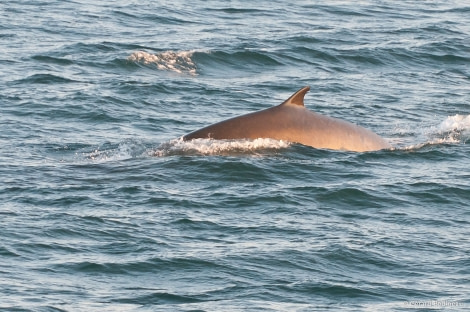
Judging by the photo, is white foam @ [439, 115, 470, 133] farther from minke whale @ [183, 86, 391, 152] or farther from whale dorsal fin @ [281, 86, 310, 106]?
whale dorsal fin @ [281, 86, 310, 106]

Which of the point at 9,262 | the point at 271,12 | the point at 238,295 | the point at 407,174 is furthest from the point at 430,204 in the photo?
the point at 271,12

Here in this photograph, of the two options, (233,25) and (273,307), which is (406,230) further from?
(233,25)

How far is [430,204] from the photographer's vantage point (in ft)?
56.9

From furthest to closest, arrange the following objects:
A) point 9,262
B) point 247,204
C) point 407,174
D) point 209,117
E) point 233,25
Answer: point 233,25
point 209,117
point 407,174
point 247,204
point 9,262

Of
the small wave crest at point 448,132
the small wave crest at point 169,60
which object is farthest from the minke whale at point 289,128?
the small wave crest at point 169,60

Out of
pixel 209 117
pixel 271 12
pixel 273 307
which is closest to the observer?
pixel 273 307

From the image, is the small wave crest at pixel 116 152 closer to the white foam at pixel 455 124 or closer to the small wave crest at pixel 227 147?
the small wave crest at pixel 227 147

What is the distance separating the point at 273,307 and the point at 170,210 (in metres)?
3.85

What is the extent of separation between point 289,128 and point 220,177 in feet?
5.44

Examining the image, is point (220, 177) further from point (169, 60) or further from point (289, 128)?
point (169, 60)

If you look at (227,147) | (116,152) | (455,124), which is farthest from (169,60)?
(227,147)

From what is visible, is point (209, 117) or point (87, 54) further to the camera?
point (87, 54)

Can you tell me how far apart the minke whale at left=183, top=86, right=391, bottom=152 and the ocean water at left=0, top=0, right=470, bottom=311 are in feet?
0.52

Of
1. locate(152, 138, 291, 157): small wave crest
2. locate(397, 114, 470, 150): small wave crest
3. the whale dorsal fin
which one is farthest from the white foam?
locate(152, 138, 291, 157): small wave crest
